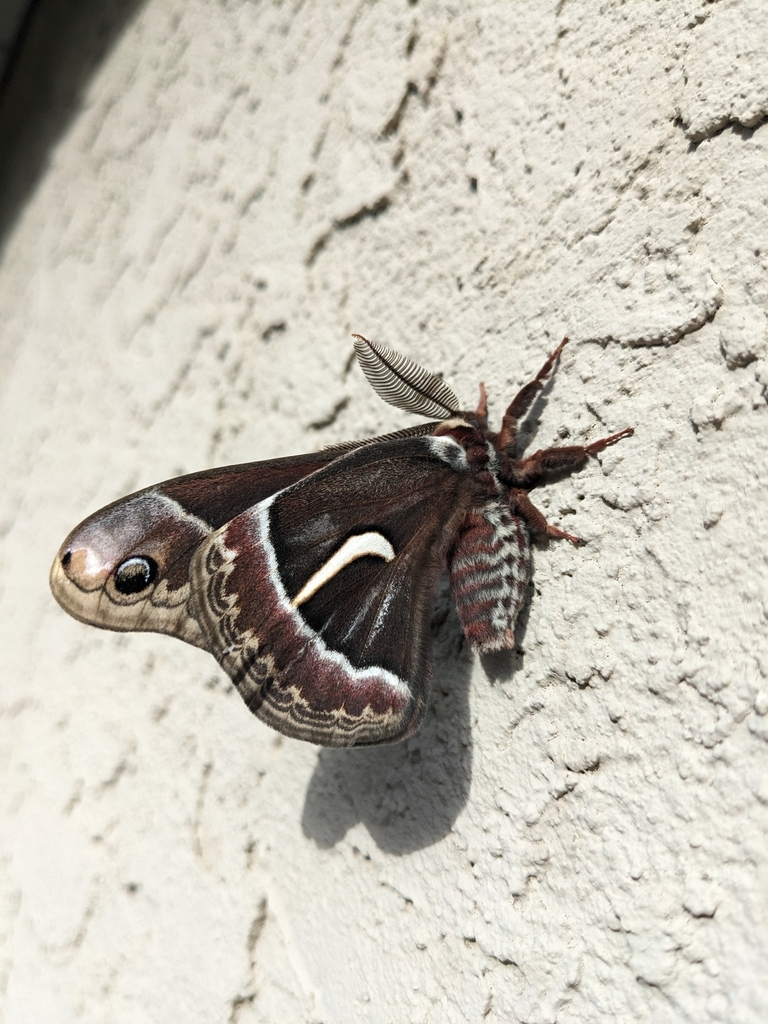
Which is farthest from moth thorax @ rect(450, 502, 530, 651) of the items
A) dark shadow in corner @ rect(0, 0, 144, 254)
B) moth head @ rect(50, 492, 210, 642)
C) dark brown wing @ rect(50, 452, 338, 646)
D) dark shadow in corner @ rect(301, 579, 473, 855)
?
dark shadow in corner @ rect(0, 0, 144, 254)

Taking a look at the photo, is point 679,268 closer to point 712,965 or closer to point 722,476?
point 722,476

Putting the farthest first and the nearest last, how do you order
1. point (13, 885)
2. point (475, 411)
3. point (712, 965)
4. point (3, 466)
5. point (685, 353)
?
point (3, 466)
point (13, 885)
point (475, 411)
point (685, 353)
point (712, 965)

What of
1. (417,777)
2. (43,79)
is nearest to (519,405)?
(417,777)

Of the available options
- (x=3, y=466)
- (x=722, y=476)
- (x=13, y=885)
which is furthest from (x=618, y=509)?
(x=3, y=466)

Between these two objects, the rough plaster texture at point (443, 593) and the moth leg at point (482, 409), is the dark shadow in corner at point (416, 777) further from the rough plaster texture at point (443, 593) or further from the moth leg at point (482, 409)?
the moth leg at point (482, 409)

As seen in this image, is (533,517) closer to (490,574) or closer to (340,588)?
(490,574)

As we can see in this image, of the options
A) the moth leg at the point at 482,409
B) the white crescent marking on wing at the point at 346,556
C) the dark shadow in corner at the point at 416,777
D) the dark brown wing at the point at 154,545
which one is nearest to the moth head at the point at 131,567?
the dark brown wing at the point at 154,545
